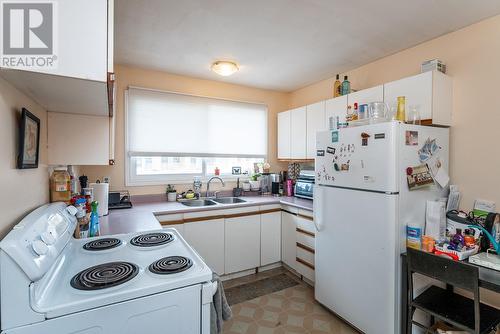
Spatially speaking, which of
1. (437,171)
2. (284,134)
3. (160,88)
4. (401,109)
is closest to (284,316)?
(437,171)

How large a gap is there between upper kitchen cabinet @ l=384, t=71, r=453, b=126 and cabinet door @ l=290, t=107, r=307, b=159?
118 cm

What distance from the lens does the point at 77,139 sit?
1.66 metres

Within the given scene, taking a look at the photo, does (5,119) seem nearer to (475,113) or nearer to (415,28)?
(415,28)

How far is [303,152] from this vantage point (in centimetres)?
312

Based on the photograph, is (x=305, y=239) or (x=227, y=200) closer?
(x=305, y=239)

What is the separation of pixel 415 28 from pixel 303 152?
5.21ft

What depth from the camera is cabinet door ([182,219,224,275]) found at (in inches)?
101

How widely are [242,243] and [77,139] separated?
1.87 meters

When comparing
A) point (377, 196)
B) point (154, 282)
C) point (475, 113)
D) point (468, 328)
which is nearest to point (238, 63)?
point (377, 196)

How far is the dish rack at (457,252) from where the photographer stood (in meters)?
1.56

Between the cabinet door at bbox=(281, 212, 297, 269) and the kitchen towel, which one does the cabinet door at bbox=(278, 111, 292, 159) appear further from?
the kitchen towel

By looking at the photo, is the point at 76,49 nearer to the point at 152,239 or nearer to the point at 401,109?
the point at 152,239

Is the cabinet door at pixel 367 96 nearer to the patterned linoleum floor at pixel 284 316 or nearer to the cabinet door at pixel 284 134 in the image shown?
the cabinet door at pixel 284 134

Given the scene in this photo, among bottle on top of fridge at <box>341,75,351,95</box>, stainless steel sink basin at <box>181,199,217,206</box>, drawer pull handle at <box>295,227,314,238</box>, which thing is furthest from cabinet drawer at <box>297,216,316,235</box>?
bottle on top of fridge at <box>341,75,351,95</box>
